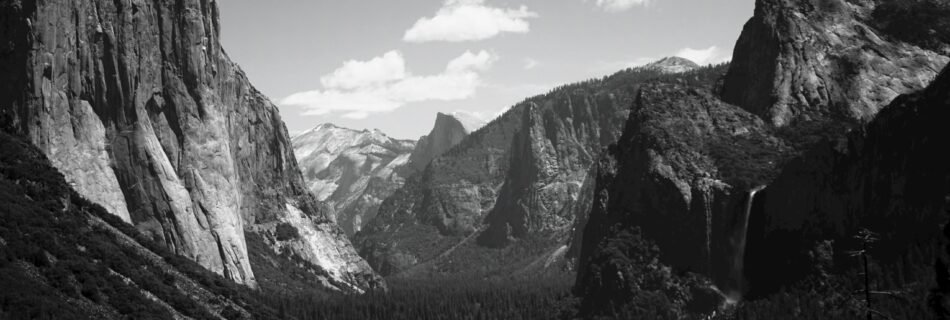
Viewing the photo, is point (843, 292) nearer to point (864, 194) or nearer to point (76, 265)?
point (864, 194)

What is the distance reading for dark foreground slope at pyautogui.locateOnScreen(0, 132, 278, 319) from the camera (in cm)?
8800

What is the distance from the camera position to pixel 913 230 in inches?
6324

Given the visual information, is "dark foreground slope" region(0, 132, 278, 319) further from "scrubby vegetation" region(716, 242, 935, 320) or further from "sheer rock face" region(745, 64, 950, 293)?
"sheer rock face" region(745, 64, 950, 293)

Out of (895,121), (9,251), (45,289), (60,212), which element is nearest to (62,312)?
(45,289)

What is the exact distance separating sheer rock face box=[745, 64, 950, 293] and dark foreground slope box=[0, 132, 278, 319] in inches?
3796

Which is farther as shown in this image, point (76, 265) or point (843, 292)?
point (843, 292)

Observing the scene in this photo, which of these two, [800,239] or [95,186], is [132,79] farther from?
[800,239]

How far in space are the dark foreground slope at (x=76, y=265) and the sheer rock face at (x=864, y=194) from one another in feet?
316

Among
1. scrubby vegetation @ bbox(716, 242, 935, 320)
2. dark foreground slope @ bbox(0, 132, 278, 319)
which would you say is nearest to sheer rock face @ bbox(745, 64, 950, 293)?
scrubby vegetation @ bbox(716, 242, 935, 320)

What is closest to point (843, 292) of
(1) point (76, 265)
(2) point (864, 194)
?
(2) point (864, 194)

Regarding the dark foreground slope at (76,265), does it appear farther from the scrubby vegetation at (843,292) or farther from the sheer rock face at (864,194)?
the sheer rock face at (864,194)

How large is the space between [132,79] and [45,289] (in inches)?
4603

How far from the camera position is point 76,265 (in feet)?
322

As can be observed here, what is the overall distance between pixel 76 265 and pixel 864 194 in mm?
124287
